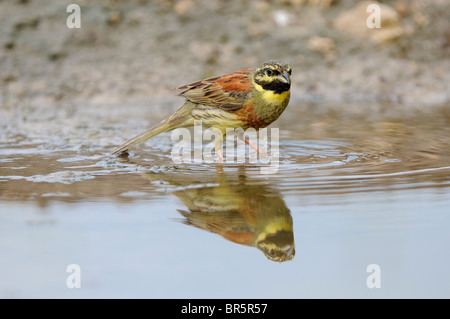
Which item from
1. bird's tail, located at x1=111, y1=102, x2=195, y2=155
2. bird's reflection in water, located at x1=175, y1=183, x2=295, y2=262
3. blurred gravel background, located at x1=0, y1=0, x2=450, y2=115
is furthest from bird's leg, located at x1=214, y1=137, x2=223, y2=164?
blurred gravel background, located at x1=0, y1=0, x2=450, y2=115

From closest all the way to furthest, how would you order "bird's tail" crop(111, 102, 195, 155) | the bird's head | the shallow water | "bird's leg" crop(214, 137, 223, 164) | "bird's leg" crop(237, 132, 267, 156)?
the shallow water
"bird's leg" crop(214, 137, 223, 164)
"bird's leg" crop(237, 132, 267, 156)
the bird's head
"bird's tail" crop(111, 102, 195, 155)

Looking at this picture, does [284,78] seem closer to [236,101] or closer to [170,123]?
[236,101]

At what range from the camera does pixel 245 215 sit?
4.16m

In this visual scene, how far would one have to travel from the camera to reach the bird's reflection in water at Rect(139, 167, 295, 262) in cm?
371

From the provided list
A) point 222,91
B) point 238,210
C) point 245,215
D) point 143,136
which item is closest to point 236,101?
point 222,91

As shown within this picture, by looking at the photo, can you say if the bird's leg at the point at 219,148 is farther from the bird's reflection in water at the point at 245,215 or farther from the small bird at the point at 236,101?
the bird's reflection in water at the point at 245,215

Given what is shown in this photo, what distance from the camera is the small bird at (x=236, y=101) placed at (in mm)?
6473

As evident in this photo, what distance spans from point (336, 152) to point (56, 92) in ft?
16.4

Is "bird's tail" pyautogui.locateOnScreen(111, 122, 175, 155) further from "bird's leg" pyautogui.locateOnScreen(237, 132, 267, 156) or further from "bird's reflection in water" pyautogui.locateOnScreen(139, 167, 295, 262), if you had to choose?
"bird's reflection in water" pyautogui.locateOnScreen(139, 167, 295, 262)

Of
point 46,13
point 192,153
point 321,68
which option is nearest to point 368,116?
point 321,68

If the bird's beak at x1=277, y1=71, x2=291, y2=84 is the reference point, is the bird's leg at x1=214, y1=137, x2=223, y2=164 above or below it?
below

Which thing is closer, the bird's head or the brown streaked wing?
the bird's head

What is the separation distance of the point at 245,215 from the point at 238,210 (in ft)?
0.44

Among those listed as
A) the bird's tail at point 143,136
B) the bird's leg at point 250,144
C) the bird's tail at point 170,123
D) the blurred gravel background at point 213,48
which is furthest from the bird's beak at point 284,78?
the blurred gravel background at point 213,48
